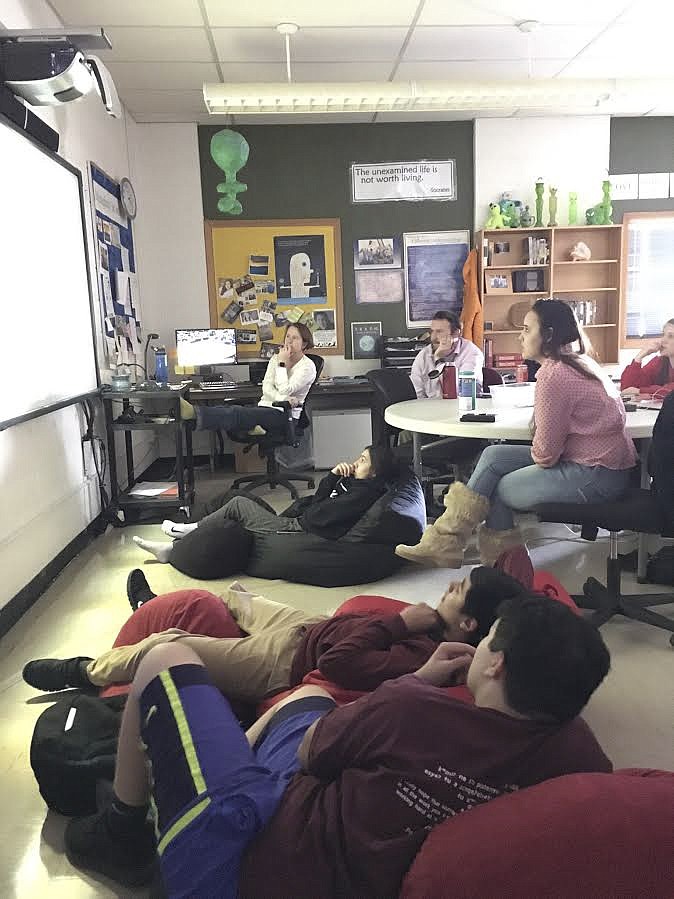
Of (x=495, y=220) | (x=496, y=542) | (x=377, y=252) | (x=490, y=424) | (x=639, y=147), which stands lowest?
(x=496, y=542)

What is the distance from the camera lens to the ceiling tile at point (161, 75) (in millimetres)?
4648

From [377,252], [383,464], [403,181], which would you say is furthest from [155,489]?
[403,181]

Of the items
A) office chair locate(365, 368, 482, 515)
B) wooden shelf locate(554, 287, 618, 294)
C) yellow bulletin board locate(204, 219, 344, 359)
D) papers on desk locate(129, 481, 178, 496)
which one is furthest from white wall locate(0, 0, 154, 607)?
wooden shelf locate(554, 287, 618, 294)

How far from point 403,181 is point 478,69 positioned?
1293mm

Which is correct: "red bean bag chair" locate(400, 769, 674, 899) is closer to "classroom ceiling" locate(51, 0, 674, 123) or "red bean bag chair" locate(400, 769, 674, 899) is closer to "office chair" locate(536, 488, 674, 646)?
"office chair" locate(536, 488, 674, 646)

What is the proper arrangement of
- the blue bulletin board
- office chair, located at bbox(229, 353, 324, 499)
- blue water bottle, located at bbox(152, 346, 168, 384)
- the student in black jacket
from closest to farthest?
the student in black jacket < the blue bulletin board < office chair, located at bbox(229, 353, 324, 499) < blue water bottle, located at bbox(152, 346, 168, 384)

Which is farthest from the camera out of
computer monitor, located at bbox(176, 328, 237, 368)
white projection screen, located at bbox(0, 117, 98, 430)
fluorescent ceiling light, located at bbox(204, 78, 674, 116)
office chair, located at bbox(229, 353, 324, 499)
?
computer monitor, located at bbox(176, 328, 237, 368)

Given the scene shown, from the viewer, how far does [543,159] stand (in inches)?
241

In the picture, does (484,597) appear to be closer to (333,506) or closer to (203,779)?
(203,779)

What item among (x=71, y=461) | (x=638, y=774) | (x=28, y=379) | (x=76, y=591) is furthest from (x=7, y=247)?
(x=638, y=774)

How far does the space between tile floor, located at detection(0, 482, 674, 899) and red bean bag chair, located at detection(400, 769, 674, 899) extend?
74 centimetres

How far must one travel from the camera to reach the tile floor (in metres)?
1.60

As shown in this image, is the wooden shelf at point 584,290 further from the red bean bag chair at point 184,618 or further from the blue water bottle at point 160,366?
the red bean bag chair at point 184,618

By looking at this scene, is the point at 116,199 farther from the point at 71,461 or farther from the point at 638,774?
the point at 638,774
